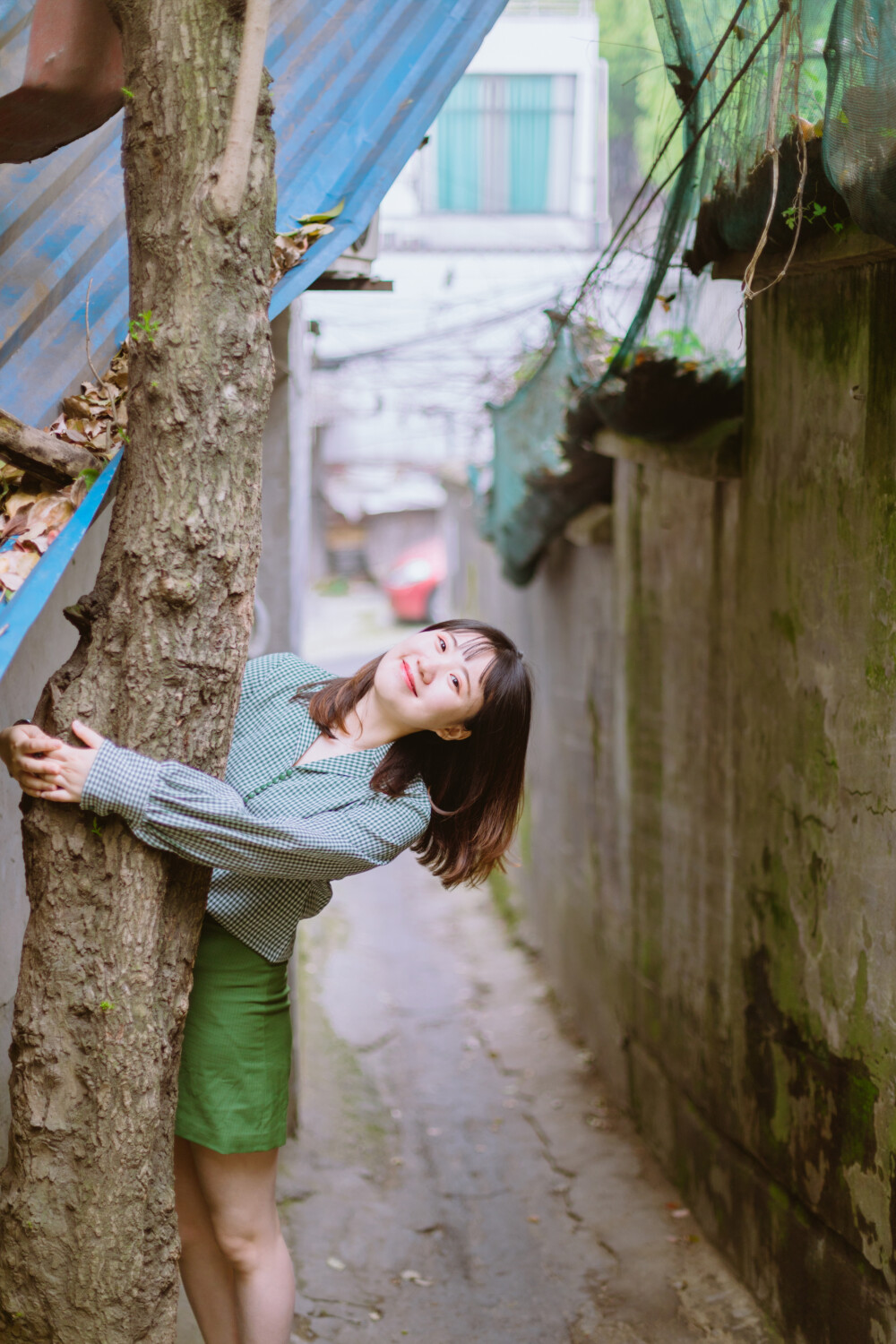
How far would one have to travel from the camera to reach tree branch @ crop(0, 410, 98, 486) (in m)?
2.24

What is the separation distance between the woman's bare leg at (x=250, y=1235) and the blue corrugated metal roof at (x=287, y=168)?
176cm

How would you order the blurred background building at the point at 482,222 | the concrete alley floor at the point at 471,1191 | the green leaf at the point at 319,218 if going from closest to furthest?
the green leaf at the point at 319,218 → the concrete alley floor at the point at 471,1191 → the blurred background building at the point at 482,222

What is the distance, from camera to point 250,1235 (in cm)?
263

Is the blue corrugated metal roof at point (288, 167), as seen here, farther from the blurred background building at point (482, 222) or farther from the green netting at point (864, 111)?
the blurred background building at point (482, 222)

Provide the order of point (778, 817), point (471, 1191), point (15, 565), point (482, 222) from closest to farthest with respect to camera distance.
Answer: point (15, 565) < point (778, 817) < point (471, 1191) < point (482, 222)

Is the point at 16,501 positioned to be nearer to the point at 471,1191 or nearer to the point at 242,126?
the point at 242,126

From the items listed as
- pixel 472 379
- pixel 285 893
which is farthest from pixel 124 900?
pixel 472 379

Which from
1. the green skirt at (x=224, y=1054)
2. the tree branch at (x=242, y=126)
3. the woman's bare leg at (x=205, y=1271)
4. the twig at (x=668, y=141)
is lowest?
the woman's bare leg at (x=205, y=1271)

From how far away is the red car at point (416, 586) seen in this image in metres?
20.9

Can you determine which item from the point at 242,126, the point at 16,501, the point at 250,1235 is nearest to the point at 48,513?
the point at 16,501

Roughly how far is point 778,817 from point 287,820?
2.09 meters

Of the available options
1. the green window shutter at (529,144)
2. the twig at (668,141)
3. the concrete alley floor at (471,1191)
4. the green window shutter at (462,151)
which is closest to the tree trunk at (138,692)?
the twig at (668,141)

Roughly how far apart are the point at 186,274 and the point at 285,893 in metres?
1.29

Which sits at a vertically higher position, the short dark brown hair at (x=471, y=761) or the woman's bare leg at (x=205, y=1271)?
the short dark brown hair at (x=471, y=761)
